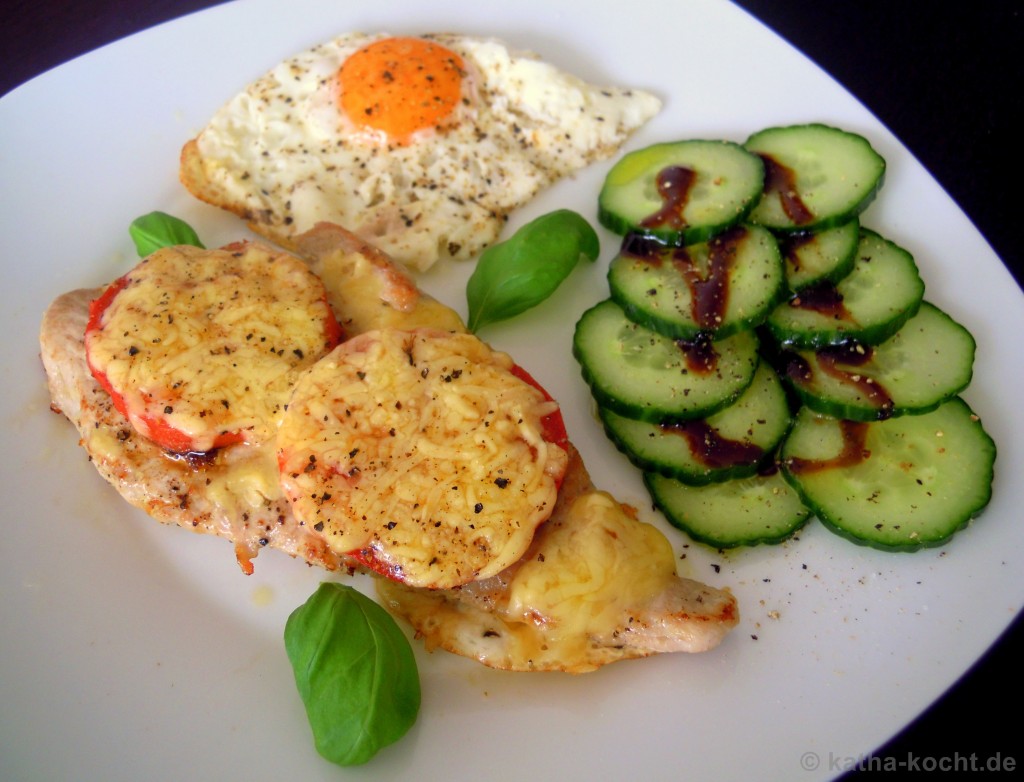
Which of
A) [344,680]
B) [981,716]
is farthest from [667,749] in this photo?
[981,716]

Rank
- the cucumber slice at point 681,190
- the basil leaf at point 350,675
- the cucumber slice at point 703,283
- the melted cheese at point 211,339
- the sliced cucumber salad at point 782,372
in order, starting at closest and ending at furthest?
the basil leaf at point 350,675
the melted cheese at point 211,339
the sliced cucumber salad at point 782,372
the cucumber slice at point 703,283
the cucumber slice at point 681,190

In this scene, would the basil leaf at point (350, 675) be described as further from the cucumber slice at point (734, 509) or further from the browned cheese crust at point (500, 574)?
the cucumber slice at point (734, 509)

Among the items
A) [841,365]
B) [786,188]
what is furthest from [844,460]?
[786,188]

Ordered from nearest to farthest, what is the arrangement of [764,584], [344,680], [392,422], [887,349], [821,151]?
[344,680] → [392,422] → [764,584] → [887,349] → [821,151]

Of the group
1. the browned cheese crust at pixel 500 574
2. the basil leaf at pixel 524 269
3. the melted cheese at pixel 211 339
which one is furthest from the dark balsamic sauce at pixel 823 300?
the melted cheese at pixel 211 339

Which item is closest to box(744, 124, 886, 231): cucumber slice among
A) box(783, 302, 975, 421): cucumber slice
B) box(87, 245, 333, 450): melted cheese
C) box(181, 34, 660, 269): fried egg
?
box(783, 302, 975, 421): cucumber slice

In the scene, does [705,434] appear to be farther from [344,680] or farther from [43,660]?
[43,660]

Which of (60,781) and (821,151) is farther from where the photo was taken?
(821,151)
